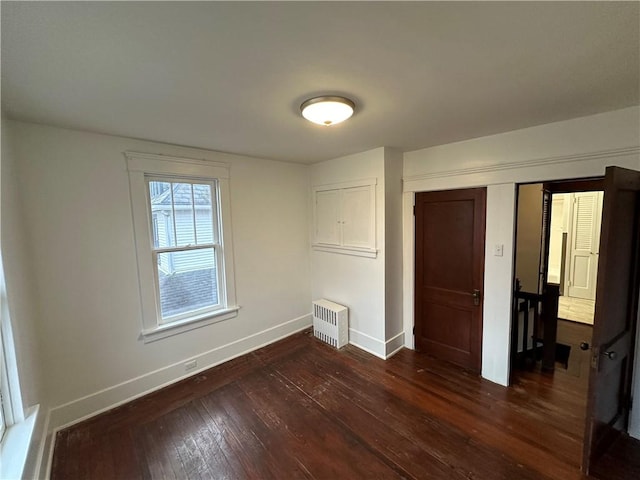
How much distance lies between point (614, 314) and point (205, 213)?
3.56m

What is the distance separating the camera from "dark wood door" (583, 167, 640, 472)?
159 centimetres

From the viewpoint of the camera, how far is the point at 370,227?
314 cm

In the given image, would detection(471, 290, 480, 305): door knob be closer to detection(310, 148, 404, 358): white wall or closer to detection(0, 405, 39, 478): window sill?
detection(310, 148, 404, 358): white wall

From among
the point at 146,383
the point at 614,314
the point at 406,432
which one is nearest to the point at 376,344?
the point at 406,432

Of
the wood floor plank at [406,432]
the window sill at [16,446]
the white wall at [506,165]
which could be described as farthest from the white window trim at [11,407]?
the white wall at [506,165]

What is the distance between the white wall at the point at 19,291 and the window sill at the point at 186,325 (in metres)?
0.74

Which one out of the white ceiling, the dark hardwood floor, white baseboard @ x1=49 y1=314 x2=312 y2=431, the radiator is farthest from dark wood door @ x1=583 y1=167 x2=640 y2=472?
white baseboard @ x1=49 y1=314 x2=312 y2=431

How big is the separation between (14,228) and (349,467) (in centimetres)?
272

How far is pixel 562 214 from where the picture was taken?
5000 millimetres

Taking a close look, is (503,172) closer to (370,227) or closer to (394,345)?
(370,227)

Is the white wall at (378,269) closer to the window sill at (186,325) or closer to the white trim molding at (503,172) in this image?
the white trim molding at (503,172)

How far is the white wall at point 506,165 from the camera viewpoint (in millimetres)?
1997

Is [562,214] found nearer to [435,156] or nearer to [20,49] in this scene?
[435,156]

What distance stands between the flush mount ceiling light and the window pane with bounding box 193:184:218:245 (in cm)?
166
